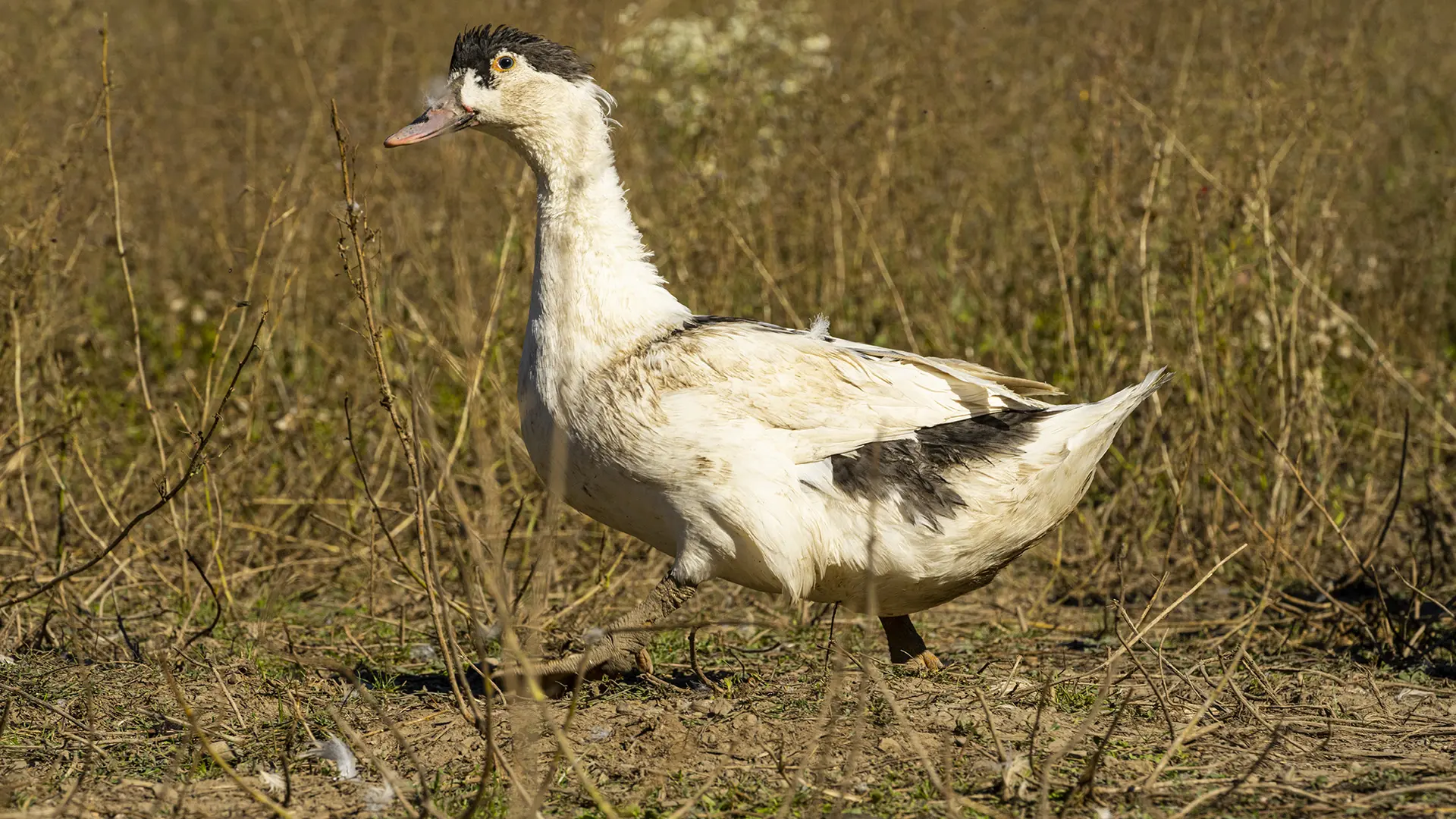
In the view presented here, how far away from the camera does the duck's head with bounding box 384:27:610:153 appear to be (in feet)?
13.5

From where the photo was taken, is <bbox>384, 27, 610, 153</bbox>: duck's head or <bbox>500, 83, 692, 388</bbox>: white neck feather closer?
<bbox>500, 83, 692, 388</bbox>: white neck feather

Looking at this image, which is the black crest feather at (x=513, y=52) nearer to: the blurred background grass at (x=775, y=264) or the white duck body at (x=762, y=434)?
the white duck body at (x=762, y=434)

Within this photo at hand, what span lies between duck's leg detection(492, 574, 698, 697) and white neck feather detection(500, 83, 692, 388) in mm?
639

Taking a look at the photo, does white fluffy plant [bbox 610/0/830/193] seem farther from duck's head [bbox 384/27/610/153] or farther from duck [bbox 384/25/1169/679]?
duck [bbox 384/25/1169/679]

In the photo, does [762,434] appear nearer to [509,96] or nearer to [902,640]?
[902,640]

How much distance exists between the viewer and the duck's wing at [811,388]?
3.81 meters

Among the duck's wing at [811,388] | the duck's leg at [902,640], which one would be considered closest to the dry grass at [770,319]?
the duck's leg at [902,640]

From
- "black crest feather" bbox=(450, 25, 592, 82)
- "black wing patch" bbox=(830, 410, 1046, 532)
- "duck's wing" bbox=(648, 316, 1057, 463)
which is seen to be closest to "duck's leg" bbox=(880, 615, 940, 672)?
"black wing patch" bbox=(830, 410, 1046, 532)

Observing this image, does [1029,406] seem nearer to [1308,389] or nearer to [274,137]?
[1308,389]

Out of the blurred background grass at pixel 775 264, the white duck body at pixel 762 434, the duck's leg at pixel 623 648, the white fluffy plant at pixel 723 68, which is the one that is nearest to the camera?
the white duck body at pixel 762 434

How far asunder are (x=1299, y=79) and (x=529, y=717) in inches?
163

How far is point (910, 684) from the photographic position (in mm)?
3955

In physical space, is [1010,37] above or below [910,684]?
above

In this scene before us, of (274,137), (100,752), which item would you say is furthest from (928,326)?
(100,752)
